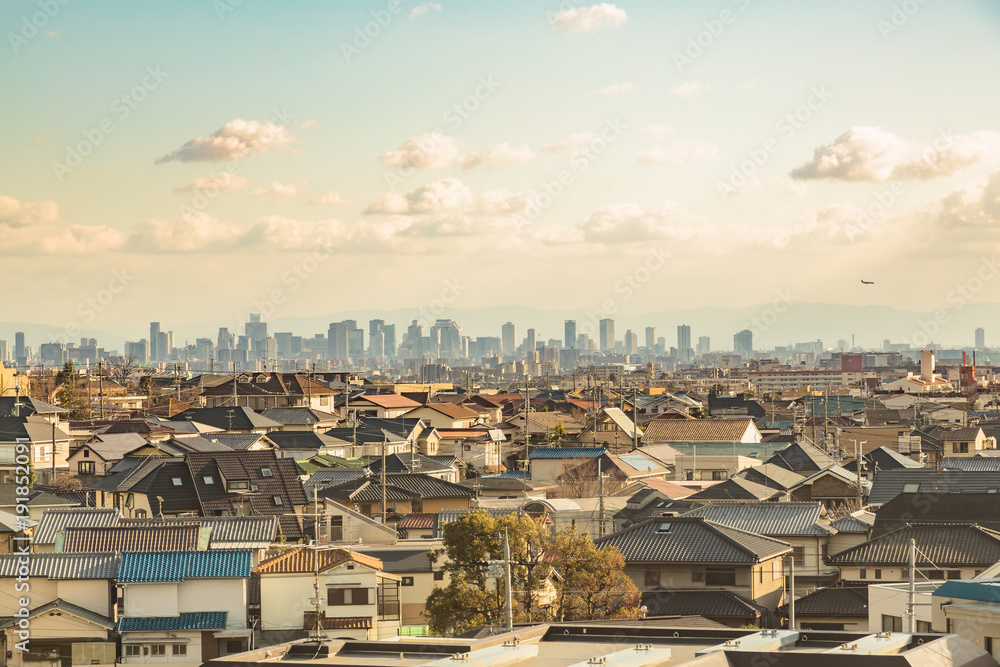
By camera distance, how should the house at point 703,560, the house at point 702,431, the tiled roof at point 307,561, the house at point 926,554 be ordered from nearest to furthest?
the tiled roof at point 307,561 < the house at point 926,554 < the house at point 703,560 < the house at point 702,431

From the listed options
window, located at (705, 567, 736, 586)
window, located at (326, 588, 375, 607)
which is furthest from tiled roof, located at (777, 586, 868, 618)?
window, located at (326, 588, 375, 607)

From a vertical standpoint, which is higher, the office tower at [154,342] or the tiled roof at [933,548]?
the office tower at [154,342]

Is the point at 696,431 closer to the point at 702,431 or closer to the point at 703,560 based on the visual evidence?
the point at 702,431

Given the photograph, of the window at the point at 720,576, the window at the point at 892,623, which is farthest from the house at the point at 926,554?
the window at the point at 892,623

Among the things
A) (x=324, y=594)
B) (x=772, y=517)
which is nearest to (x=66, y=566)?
(x=324, y=594)

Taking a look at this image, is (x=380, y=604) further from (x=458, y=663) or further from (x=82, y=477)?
(x=82, y=477)

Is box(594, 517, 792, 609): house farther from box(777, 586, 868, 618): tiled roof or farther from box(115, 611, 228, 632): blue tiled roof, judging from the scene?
box(115, 611, 228, 632): blue tiled roof

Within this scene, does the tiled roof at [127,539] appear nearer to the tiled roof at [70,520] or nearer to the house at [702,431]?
the tiled roof at [70,520]

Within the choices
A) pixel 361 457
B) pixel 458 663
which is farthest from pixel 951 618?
pixel 361 457
